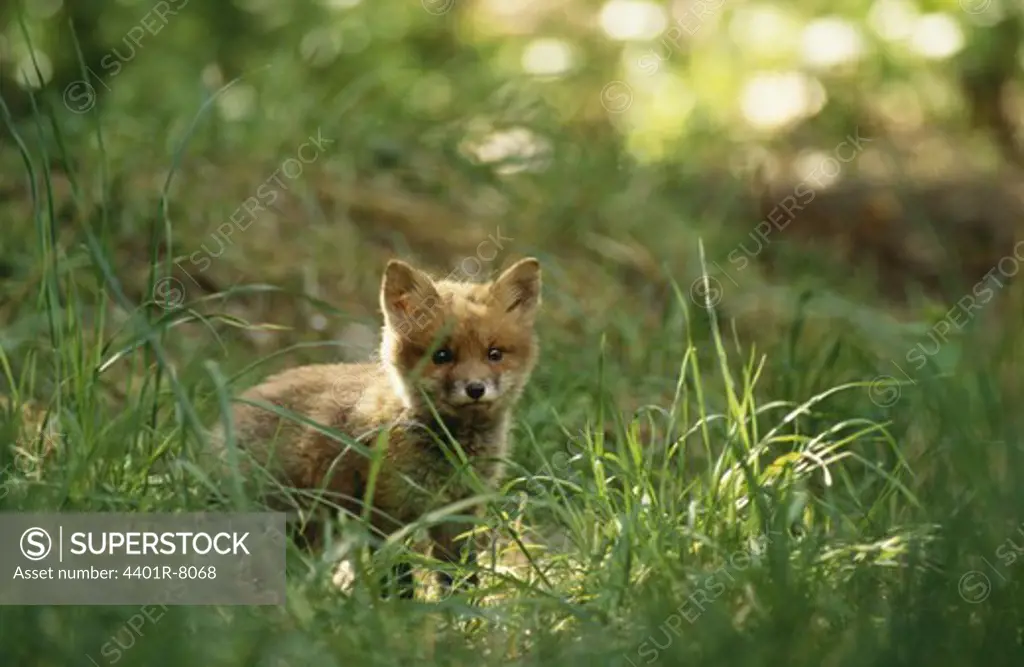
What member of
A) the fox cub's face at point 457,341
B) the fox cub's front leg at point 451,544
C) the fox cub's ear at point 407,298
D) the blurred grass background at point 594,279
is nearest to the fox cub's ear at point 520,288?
the fox cub's face at point 457,341

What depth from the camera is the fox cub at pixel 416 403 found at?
15.3 ft

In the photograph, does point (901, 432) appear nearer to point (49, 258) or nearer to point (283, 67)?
point (49, 258)

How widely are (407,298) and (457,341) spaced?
0.23m

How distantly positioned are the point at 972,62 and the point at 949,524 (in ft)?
24.2

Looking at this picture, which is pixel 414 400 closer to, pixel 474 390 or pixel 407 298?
pixel 474 390

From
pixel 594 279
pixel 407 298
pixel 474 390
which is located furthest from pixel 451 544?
pixel 594 279

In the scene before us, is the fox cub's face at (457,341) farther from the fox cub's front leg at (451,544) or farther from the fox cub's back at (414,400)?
the fox cub's front leg at (451,544)

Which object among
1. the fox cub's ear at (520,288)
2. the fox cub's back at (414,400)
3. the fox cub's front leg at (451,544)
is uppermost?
the fox cub's ear at (520,288)

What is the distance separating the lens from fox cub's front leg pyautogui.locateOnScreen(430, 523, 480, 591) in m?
4.43

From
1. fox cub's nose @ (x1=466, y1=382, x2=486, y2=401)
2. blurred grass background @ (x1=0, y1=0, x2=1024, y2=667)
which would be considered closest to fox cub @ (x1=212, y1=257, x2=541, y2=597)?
fox cub's nose @ (x1=466, y1=382, x2=486, y2=401)

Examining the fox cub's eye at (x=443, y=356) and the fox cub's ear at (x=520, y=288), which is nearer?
the fox cub's eye at (x=443, y=356)

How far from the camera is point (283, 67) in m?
8.66

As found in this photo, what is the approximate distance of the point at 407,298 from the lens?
4961 mm

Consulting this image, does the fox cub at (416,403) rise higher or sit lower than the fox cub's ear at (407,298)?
lower
